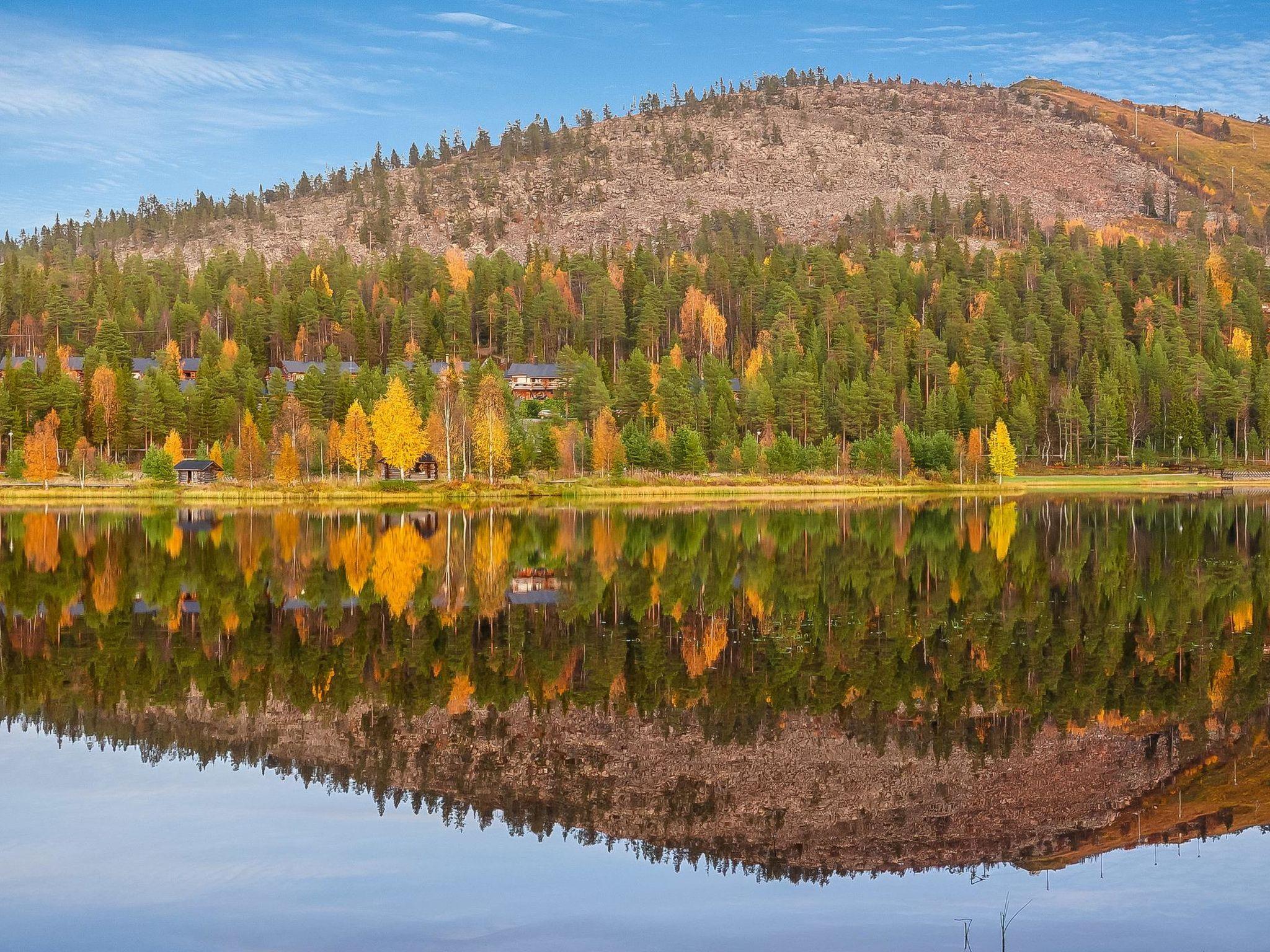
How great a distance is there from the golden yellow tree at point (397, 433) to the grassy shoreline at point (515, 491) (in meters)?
3.80

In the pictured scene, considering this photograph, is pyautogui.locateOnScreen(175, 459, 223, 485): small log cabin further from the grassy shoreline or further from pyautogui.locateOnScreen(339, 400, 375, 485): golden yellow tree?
pyautogui.locateOnScreen(339, 400, 375, 485): golden yellow tree

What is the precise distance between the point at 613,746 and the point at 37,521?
65835mm

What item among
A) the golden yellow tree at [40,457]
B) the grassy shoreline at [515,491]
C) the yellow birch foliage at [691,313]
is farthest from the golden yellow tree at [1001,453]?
the golden yellow tree at [40,457]

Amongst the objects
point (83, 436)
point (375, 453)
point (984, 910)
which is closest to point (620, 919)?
point (984, 910)

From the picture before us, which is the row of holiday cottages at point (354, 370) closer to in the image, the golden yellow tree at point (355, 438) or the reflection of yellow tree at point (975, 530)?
the golden yellow tree at point (355, 438)

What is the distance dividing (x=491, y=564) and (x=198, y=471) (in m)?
79.8

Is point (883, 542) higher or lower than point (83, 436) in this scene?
lower

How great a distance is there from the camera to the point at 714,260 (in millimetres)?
192250

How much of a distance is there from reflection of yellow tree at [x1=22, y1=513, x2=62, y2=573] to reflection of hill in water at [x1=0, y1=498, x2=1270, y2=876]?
59cm

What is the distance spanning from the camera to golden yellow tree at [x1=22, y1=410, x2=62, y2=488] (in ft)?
356

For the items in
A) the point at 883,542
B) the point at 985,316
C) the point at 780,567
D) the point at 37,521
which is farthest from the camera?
the point at 985,316

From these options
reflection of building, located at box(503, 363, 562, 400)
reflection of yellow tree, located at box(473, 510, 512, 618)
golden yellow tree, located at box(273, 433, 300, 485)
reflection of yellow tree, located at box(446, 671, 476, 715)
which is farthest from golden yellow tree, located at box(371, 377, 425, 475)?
reflection of yellow tree, located at box(446, 671, 476, 715)

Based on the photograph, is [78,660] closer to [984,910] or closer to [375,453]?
[984,910]

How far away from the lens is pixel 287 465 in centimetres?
10125
